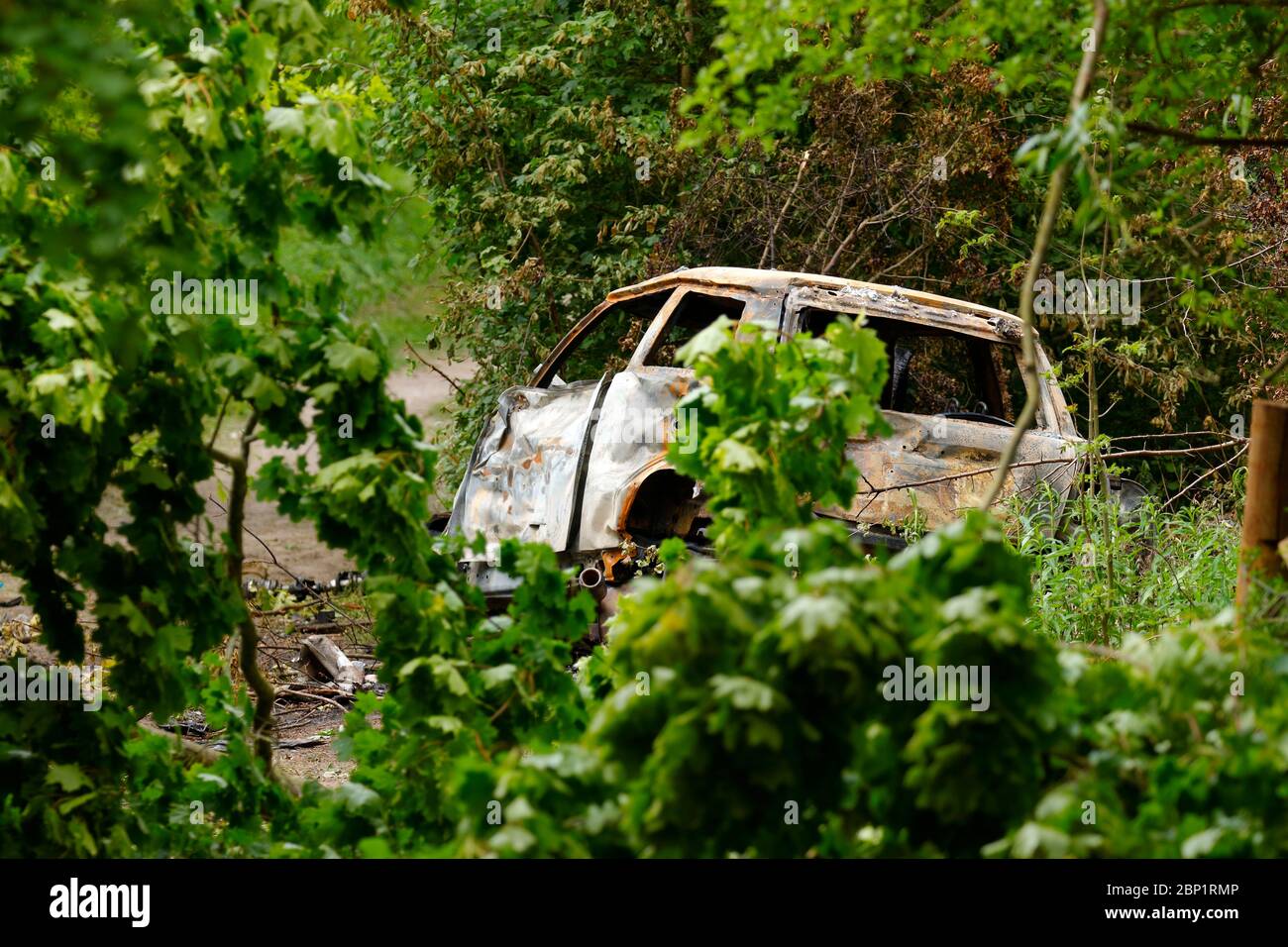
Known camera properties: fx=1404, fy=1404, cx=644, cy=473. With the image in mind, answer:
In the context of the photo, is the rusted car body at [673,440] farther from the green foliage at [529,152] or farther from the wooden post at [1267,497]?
the green foliage at [529,152]

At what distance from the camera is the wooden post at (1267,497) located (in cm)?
400

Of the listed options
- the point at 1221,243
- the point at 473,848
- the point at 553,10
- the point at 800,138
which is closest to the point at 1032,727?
the point at 473,848

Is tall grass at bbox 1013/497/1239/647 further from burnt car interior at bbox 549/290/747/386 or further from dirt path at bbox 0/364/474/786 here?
dirt path at bbox 0/364/474/786

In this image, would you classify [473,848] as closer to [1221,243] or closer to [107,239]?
[107,239]

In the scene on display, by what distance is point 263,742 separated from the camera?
16.9 feet
